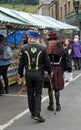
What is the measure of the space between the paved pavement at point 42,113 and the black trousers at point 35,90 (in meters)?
0.32

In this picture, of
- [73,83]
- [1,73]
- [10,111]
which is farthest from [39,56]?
[73,83]

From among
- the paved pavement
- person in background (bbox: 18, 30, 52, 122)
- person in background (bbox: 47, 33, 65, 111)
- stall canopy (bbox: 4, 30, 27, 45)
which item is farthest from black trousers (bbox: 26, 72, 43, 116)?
stall canopy (bbox: 4, 30, 27, 45)

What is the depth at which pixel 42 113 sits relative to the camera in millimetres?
9367

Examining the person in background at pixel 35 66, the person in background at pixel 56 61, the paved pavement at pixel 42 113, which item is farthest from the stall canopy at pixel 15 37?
the person in background at pixel 35 66

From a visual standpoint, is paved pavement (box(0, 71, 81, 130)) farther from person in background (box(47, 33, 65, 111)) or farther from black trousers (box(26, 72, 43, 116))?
person in background (box(47, 33, 65, 111))

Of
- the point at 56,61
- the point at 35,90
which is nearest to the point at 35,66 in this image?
the point at 35,90

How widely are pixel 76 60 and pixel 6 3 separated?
64.3 ft

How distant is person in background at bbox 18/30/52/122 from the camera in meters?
8.26

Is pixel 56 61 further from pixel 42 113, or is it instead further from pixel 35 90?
pixel 35 90

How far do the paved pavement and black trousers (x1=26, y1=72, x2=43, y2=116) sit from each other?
1.05 ft

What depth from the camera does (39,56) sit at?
8.26 metres

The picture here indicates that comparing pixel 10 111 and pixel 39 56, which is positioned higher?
pixel 39 56

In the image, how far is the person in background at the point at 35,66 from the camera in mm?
8258

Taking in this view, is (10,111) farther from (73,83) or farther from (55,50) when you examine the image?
(73,83)
